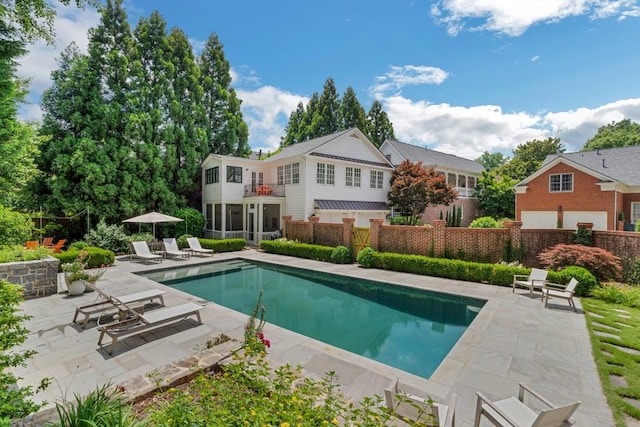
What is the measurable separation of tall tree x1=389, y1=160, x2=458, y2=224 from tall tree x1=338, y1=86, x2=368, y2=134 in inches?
672

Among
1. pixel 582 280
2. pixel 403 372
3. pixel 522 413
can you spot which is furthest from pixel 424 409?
pixel 582 280

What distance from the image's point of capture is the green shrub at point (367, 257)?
1446 centimetres

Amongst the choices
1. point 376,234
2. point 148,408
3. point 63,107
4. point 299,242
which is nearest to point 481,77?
point 376,234

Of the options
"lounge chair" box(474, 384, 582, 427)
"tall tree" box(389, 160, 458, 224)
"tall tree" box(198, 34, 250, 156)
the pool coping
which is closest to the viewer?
"lounge chair" box(474, 384, 582, 427)

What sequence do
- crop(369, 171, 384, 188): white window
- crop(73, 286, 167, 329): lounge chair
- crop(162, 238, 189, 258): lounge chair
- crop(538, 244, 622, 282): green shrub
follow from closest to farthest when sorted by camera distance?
crop(73, 286, 167, 329): lounge chair
crop(538, 244, 622, 282): green shrub
crop(162, 238, 189, 258): lounge chair
crop(369, 171, 384, 188): white window

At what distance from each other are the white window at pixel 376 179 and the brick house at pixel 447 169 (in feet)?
17.1

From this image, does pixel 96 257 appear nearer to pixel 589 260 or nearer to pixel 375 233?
pixel 375 233

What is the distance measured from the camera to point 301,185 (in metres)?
20.0

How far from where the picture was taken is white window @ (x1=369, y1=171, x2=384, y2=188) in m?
23.9

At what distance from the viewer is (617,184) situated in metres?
18.4

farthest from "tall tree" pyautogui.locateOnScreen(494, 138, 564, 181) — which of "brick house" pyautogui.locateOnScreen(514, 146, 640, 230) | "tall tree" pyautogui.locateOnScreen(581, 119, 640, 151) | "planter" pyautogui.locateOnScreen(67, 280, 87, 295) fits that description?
"planter" pyautogui.locateOnScreen(67, 280, 87, 295)

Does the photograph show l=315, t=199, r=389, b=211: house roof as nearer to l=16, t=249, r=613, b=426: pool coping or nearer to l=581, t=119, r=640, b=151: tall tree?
l=16, t=249, r=613, b=426: pool coping

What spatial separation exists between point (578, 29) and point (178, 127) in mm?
23284

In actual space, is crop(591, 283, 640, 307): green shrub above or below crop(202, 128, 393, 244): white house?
below
